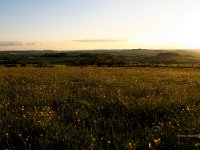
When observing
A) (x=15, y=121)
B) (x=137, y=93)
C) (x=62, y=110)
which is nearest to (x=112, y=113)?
(x=62, y=110)

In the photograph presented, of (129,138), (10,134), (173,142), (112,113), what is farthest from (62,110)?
(173,142)

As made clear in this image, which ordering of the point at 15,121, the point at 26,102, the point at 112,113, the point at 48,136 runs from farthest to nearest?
the point at 26,102, the point at 112,113, the point at 15,121, the point at 48,136

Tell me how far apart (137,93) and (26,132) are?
700 centimetres

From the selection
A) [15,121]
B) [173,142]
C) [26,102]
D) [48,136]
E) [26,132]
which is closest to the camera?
[173,142]

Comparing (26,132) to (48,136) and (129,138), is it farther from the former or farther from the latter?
(129,138)

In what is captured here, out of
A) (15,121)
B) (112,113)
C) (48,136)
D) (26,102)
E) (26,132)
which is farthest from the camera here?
(26,102)

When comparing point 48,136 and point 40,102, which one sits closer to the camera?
point 48,136

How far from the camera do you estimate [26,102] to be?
1078cm

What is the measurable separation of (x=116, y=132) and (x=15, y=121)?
8.18 feet

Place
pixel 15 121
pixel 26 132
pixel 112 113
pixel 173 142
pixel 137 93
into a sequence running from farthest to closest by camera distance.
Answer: pixel 137 93 → pixel 112 113 → pixel 15 121 → pixel 26 132 → pixel 173 142

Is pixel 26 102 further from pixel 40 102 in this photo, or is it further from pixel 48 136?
pixel 48 136

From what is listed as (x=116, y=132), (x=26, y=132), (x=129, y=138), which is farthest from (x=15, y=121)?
(x=129, y=138)

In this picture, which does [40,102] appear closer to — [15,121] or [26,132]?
[15,121]

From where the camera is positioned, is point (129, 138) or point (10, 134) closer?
point (129, 138)
